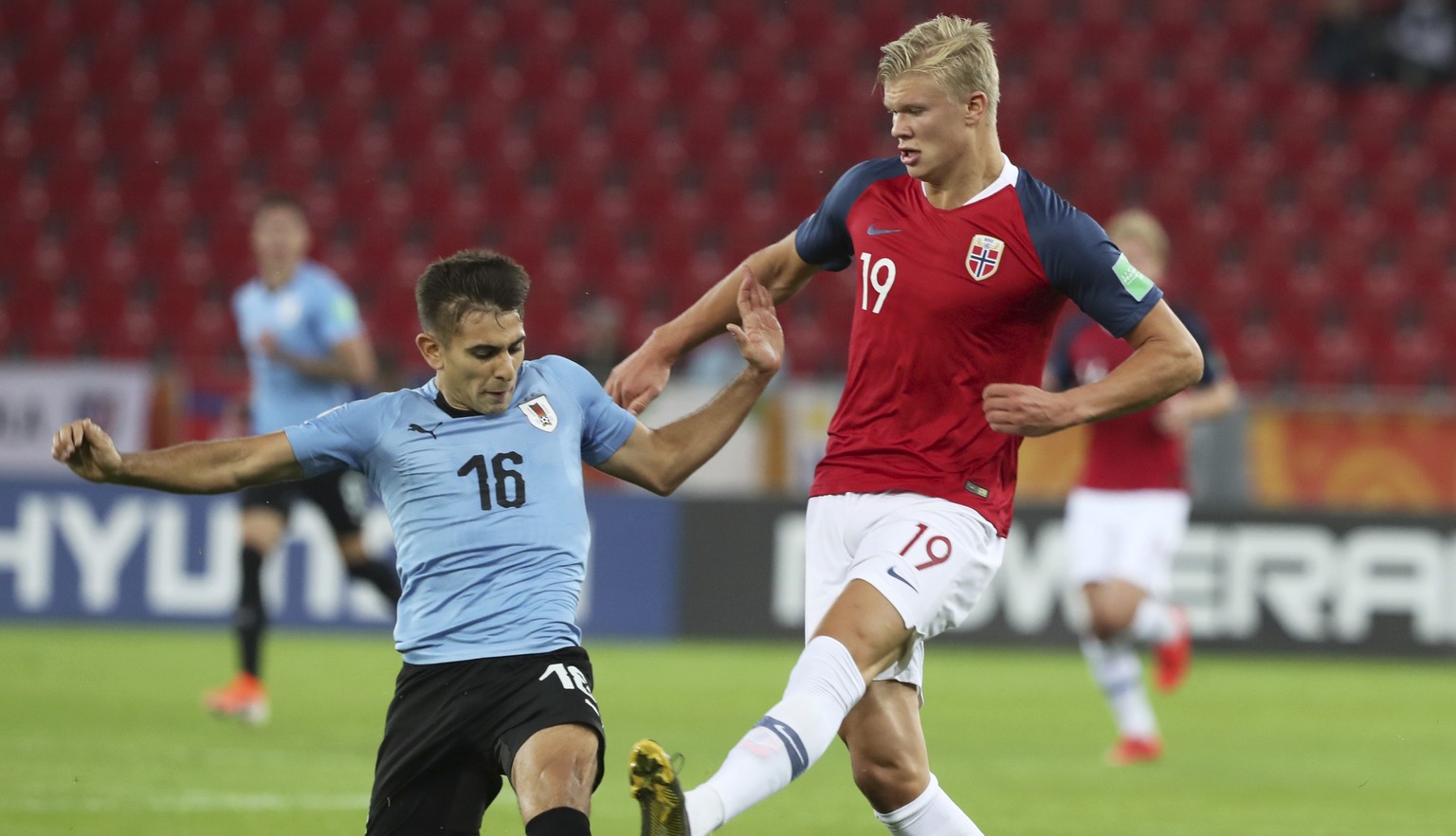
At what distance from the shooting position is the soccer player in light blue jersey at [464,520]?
4344mm

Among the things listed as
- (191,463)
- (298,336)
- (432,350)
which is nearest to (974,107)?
(432,350)

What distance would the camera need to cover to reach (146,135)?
18.2m

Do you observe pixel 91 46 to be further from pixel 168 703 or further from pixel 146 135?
pixel 168 703

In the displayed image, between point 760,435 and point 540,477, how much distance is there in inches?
353

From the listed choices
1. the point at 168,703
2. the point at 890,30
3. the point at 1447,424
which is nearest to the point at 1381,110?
the point at 890,30

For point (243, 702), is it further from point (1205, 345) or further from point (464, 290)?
point (464, 290)

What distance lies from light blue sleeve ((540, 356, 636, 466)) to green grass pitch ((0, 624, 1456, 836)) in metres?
2.10

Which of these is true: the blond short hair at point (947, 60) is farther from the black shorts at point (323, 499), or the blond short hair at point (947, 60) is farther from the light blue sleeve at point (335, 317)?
the light blue sleeve at point (335, 317)

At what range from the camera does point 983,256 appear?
185 inches

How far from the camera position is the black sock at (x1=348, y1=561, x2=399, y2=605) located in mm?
9180

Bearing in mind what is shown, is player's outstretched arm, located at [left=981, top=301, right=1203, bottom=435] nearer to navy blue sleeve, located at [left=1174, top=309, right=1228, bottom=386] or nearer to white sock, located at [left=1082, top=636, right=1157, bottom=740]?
navy blue sleeve, located at [left=1174, top=309, right=1228, bottom=386]

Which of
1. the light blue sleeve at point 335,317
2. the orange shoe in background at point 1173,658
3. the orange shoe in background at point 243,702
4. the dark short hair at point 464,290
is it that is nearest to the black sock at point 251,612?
the orange shoe in background at point 243,702

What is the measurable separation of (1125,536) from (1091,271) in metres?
4.46

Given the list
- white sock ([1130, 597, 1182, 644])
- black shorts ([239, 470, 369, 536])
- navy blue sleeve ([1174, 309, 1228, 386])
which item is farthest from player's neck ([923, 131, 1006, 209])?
black shorts ([239, 470, 369, 536])
